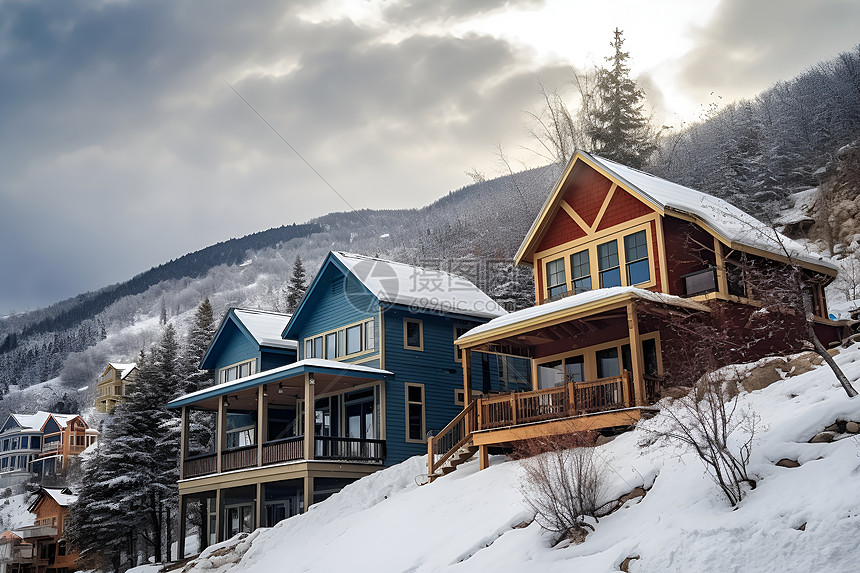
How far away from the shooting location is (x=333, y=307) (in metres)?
30.5

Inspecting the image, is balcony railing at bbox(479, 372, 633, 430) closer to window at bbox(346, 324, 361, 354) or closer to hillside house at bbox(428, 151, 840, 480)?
hillside house at bbox(428, 151, 840, 480)

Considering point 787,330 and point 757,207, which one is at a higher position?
point 757,207

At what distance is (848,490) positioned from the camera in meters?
9.40

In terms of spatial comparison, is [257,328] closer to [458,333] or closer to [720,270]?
[458,333]

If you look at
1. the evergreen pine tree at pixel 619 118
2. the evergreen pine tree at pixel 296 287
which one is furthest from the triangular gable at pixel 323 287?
the evergreen pine tree at pixel 296 287

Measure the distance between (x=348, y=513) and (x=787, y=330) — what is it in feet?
41.5

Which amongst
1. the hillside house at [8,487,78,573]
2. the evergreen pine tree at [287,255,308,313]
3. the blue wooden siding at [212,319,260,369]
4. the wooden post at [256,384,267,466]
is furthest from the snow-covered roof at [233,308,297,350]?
the hillside house at [8,487,78,573]

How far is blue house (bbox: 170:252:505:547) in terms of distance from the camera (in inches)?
1011

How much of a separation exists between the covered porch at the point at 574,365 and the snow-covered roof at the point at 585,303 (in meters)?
0.02

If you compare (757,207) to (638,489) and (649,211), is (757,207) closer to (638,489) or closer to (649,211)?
(649,211)

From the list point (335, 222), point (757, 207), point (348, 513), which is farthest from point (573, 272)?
point (335, 222)

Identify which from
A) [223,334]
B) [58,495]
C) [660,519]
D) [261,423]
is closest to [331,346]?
[261,423]

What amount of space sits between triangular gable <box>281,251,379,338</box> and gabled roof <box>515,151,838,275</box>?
7.62m

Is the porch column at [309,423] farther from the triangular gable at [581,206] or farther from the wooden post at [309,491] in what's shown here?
the triangular gable at [581,206]
